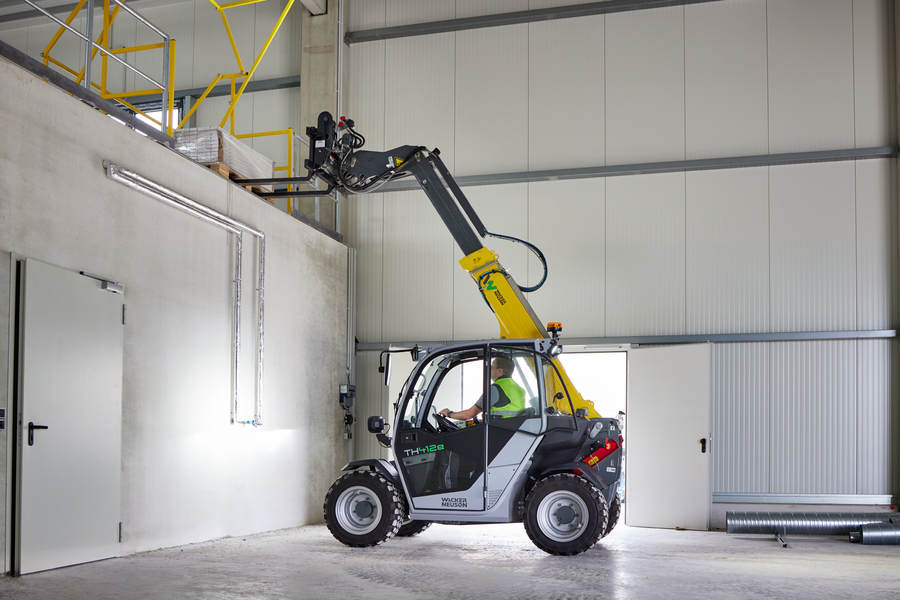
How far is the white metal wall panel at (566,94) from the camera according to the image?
12500mm

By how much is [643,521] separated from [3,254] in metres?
8.45

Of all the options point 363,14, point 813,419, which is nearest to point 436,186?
point 363,14

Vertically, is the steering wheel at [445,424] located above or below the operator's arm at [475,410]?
below

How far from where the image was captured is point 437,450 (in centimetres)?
820

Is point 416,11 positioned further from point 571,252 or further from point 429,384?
point 429,384

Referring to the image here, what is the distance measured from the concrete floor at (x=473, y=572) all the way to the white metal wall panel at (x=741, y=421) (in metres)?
2.26

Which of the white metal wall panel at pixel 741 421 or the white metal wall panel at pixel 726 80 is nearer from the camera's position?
the white metal wall panel at pixel 741 421

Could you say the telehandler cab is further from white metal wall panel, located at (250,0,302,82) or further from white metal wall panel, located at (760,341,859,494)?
white metal wall panel, located at (250,0,302,82)

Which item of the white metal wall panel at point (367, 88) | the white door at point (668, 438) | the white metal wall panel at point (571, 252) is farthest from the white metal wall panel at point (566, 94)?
the white door at point (668, 438)

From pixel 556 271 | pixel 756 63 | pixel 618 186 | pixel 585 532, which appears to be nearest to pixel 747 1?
pixel 756 63

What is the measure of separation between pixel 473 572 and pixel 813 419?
6592 mm

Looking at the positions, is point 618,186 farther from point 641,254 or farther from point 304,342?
point 304,342

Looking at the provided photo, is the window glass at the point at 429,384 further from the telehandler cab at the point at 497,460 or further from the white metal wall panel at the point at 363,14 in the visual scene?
the white metal wall panel at the point at 363,14

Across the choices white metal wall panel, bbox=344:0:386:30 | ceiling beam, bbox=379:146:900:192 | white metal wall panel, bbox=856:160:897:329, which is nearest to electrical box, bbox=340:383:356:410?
ceiling beam, bbox=379:146:900:192
